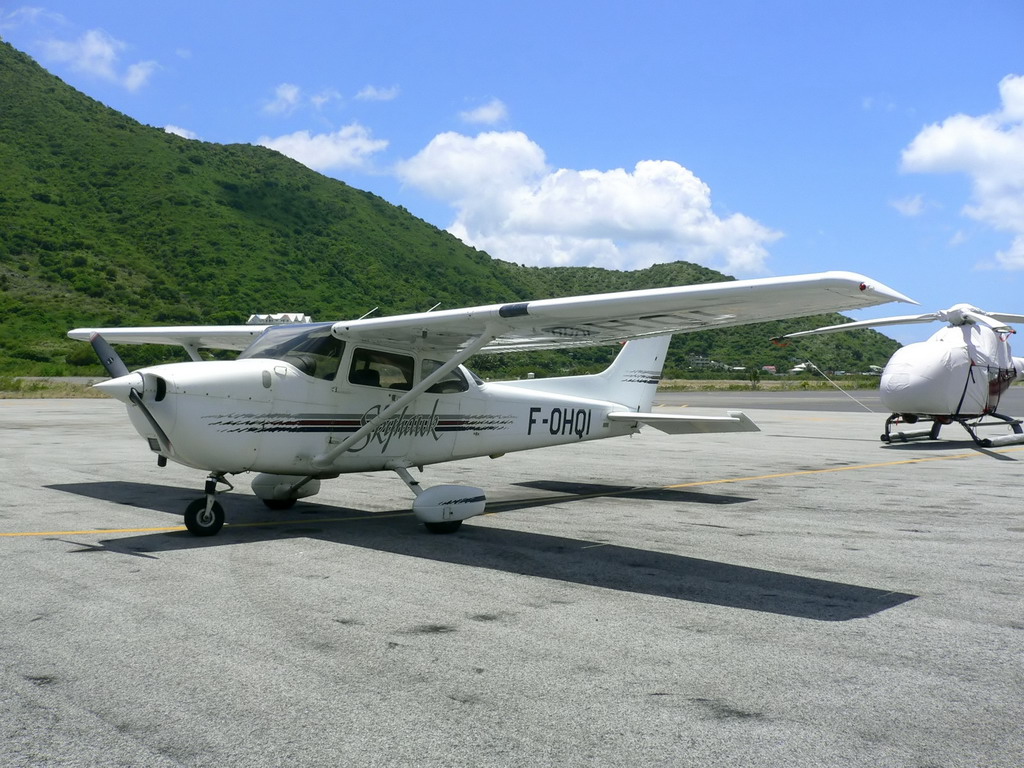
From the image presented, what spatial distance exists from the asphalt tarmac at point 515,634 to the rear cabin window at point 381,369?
1.49m

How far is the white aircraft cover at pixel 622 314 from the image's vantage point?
5.86 m

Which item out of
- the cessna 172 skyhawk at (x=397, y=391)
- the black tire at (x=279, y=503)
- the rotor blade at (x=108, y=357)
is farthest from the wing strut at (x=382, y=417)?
the rotor blade at (x=108, y=357)

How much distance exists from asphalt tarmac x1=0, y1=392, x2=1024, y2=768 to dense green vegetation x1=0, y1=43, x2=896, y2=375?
168 feet

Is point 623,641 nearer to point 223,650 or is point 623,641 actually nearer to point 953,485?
point 223,650

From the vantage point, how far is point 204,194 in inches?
3871

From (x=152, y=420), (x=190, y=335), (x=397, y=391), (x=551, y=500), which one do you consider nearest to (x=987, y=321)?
(x=551, y=500)

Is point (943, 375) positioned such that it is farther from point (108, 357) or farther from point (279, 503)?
point (108, 357)

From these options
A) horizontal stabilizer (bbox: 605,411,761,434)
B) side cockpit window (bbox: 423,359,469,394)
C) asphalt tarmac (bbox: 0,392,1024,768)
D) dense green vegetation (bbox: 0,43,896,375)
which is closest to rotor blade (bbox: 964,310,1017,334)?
asphalt tarmac (bbox: 0,392,1024,768)

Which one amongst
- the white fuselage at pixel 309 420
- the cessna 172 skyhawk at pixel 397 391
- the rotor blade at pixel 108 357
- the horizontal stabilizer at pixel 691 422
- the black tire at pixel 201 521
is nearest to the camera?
the cessna 172 skyhawk at pixel 397 391

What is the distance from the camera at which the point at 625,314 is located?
24.2 feet

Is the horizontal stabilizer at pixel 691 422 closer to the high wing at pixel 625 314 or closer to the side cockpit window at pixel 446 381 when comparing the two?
the high wing at pixel 625 314

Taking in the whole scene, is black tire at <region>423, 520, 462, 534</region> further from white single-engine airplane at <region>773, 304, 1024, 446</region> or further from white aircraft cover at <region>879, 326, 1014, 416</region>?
white aircraft cover at <region>879, 326, 1014, 416</region>

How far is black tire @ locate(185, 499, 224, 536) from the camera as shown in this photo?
7.84 m

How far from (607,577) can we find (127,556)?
152 inches
